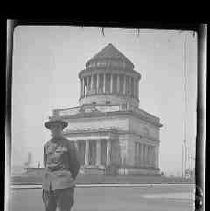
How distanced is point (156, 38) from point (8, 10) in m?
0.66

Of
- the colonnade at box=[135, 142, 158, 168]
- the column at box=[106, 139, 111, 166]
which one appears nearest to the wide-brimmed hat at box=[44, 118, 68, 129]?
the column at box=[106, 139, 111, 166]

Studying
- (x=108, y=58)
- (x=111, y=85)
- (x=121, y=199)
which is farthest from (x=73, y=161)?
(x=108, y=58)

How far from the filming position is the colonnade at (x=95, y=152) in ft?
5.58

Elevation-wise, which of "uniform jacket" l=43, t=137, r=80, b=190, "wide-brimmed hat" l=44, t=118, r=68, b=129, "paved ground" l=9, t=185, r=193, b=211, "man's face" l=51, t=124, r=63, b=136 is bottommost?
"paved ground" l=9, t=185, r=193, b=211

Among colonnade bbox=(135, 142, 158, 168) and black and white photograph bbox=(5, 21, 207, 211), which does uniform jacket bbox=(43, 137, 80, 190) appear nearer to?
black and white photograph bbox=(5, 21, 207, 211)

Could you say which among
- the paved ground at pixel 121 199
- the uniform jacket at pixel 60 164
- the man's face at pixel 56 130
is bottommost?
the paved ground at pixel 121 199

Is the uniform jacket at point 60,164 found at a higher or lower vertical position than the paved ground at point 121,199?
higher

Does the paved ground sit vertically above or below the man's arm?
below

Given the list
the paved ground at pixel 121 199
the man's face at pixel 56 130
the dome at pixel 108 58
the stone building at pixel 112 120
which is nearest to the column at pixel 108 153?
the stone building at pixel 112 120

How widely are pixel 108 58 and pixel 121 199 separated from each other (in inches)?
24.6

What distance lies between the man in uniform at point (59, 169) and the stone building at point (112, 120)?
0.13 feet

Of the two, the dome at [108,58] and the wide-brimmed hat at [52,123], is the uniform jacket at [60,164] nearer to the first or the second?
the wide-brimmed hat at [52,123]

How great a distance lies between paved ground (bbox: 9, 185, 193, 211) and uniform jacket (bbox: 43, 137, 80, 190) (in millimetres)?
59

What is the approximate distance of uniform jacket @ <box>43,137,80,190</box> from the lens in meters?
1.68
